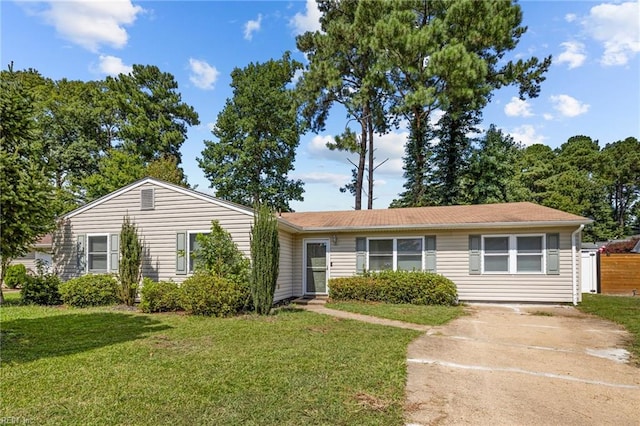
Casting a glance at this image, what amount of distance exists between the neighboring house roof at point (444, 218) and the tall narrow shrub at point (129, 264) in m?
4.97

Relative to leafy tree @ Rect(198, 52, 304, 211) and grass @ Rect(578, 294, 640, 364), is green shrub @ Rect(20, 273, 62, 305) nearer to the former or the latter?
leafy tree @ Rect(198, 52, 304, 211)

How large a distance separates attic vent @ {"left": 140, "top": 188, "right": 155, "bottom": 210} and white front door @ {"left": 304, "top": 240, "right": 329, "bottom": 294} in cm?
519

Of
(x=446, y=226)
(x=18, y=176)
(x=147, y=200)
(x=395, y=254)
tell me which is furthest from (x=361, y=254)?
(x=18, y=176)

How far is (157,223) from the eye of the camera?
38.5ft

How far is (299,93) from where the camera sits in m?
22.7

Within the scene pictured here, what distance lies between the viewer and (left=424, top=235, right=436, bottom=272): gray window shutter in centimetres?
1224

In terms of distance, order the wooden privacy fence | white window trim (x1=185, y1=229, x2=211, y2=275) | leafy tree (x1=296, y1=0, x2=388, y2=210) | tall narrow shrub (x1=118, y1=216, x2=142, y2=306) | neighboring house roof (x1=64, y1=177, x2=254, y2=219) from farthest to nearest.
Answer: leafy tree (x1=296, y1=0, x2=388, y2=210)
the wooden privacy fence
white window trim (x1=185, y1=229, x2=211, y2=275)
neighboring house roof (x1=64, y1=177, x2=254, y2=219)
tall narrow shrub (x1=118, y1=216, x2=142, y2=306)

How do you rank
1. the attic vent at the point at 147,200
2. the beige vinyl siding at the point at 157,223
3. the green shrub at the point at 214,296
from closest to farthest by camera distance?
the green shrub at the point at 214,296
the beige vinyl siding at the point at 157,223
the attic vent at the point at 147,200

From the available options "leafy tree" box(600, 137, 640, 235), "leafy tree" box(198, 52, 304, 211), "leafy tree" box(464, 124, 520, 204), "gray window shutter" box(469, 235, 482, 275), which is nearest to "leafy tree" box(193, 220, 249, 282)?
"gray window shutter" box(469, 235, 482, 275)

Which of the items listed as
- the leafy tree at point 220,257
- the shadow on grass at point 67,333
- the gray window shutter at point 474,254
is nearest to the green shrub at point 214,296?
the leafy tree at point 220,257

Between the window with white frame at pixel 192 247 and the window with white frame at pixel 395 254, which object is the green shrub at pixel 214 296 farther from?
the window with white frame at pixel 395 254

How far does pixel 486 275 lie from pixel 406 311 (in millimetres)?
3608

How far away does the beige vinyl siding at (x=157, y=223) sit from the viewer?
11125 mm

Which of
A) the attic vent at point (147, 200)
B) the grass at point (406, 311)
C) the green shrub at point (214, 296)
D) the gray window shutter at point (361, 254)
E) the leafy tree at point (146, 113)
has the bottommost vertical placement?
the grass at point (406, 311)
